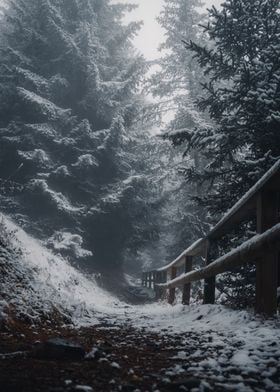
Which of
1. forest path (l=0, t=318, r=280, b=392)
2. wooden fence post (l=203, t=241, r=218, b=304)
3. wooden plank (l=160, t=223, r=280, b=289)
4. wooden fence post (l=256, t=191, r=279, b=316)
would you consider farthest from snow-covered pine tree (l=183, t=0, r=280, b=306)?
forest path (l=0, t=318, r=280, b=392)

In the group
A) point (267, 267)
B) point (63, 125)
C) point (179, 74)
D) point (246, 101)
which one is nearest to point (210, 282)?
point (267, 267)

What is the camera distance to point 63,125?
22234 mm

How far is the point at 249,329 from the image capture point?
3.79 meters

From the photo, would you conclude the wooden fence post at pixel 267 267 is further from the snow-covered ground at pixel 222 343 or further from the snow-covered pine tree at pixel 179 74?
the snow-covered pine tree at pixel 179 74

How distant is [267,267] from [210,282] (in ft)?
8.29

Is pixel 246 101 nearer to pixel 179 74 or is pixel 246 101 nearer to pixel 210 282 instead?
pixel 210 282

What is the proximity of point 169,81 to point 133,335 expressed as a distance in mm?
27127

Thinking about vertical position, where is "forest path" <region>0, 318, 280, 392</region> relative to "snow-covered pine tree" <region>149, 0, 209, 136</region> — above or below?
below

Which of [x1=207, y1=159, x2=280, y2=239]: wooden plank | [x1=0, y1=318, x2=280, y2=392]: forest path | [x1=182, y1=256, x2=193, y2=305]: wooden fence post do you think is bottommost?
[x1=0, y1=318, x2=280, y2=392]: forest path

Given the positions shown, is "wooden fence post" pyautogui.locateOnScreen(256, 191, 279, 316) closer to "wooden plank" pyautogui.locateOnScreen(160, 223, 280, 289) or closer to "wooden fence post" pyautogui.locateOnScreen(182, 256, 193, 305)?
"wooden plank" pyautogui.locateOnScreen(160, 223, 280, 289)

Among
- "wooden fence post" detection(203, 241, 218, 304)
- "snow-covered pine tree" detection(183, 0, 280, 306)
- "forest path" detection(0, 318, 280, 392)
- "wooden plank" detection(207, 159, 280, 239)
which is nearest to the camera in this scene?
"forest path" detection(0, 318, 280, 392)

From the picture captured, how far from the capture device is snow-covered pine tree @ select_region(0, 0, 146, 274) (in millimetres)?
20109

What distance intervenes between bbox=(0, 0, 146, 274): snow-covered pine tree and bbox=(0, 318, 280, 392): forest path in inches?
591

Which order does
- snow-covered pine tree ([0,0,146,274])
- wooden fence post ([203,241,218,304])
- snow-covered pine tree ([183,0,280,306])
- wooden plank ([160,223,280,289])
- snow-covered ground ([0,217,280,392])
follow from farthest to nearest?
snow-covered pine tree ([0,0,146,274]), snow-covered pine tree ([183,0,280,306]), wooden fence post ([203,241,218,304]), wooden plank ([160,223,280,289]), snow-covered ground ([0,217,280,392])
